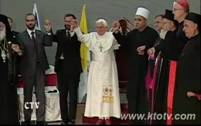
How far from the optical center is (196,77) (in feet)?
18.7

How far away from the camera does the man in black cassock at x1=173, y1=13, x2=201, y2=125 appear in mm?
5680

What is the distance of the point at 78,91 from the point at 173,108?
10.1 feet

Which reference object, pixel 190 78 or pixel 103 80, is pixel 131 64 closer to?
pixel 103 80

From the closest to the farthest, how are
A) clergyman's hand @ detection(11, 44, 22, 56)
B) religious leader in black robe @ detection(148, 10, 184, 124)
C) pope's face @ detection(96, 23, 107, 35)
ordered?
religious leader in black robe @ detection(148, 10, 184, 124) < clergyman's hand @ detection(11, 44, 22, 56) < pope's face @ detection(96, 23, 107, 35)

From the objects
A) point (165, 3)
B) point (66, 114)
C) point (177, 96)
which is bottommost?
point (66, 114)

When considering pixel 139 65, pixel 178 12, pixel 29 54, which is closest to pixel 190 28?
pixel 178 12

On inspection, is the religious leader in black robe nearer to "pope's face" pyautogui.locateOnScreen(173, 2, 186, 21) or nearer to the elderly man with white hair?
"pope's face" pyautogui.locateOnScreen(173, 2, 186, 21)

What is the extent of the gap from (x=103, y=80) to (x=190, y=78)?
8.05ft

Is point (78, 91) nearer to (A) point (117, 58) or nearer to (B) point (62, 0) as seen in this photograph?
(A) point (117, 58)

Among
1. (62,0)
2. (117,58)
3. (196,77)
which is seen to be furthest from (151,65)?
(62,0)

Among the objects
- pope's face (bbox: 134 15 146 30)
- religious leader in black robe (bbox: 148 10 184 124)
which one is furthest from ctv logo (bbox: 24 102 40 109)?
religious leader in black robe (bbox: 148 10 184 124)

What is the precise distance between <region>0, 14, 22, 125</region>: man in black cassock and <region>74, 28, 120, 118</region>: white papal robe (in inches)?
42.3

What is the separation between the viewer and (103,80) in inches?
314

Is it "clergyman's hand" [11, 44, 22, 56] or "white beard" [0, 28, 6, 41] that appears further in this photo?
"clergyman's hand" [11, 44, 22, 56]
